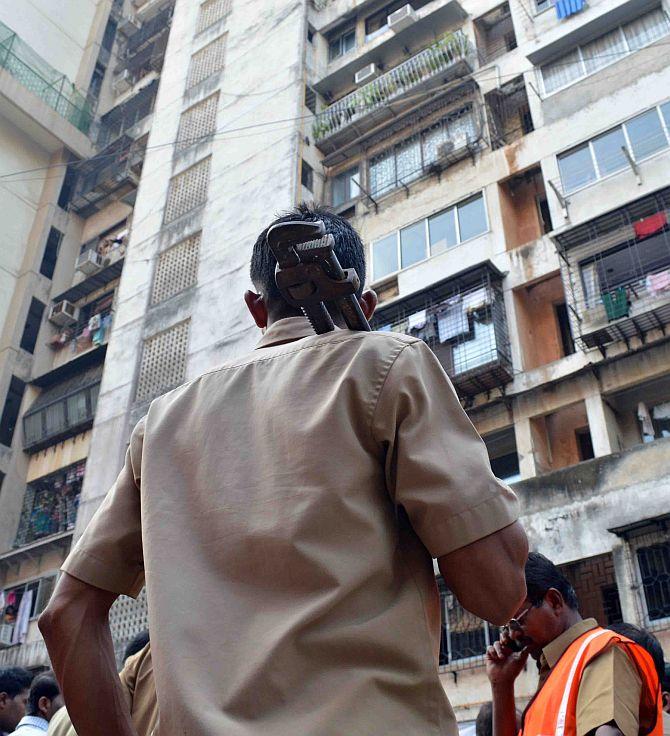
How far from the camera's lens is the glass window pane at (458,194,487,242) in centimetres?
1778

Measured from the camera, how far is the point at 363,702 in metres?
1.19

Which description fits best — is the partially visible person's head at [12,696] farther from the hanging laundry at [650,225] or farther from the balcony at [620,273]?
the hanging laundry at [650,225]

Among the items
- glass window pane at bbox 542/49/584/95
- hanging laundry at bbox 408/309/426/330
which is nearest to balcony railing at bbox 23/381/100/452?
hanging laundry at bbox 408/309/426/330

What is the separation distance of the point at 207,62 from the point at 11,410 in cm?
1216

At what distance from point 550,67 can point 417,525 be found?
19.5 meters

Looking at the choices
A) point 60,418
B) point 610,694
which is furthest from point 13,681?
point 60,418

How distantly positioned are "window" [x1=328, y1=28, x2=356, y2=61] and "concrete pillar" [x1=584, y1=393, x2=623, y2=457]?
574 inches

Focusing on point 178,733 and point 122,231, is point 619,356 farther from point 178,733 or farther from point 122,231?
point 122,231

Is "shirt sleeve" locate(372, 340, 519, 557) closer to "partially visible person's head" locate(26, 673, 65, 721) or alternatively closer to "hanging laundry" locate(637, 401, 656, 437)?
"partially visible person's head" locate(26, 673, 65, 721)

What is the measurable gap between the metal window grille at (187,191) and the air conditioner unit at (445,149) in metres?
6.62

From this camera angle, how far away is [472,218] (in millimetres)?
18062

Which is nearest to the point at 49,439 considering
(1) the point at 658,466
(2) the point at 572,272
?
(2) the point at 572,272

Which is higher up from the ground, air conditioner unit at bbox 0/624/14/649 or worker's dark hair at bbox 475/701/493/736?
air conditioner unit at bbox 0/624/14/649

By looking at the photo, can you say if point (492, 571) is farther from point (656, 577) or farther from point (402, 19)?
point (402, 19)
